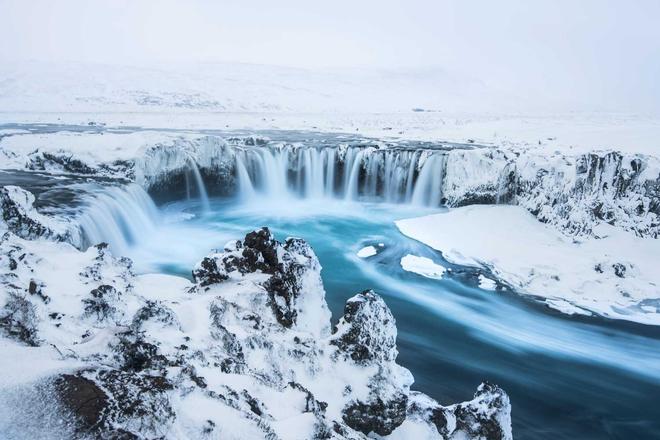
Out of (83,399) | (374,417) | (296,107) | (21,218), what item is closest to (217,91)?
(296,107)

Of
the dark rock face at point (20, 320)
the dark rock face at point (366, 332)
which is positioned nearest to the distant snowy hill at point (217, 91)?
the dark rock face at point (20, 320)

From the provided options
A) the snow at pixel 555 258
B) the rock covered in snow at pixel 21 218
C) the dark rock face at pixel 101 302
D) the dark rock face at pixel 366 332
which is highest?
the rock covered in snow at pixel 21 218

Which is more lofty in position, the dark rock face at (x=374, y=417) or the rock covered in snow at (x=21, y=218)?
the rock covered in snow at (x=21, y=218)

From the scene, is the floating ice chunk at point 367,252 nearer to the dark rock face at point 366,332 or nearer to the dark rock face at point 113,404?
the dark rock face at point 366,332

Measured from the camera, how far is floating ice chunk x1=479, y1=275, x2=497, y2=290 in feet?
37.4

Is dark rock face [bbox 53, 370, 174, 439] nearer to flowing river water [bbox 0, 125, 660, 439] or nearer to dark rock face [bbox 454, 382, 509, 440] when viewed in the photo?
dark rock face [bbox 454, 382, 509, 440]

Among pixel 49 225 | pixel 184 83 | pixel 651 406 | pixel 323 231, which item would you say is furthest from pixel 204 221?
pixel 184 83

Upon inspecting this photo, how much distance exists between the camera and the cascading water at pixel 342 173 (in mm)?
18938

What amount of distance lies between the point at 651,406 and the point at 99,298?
9058 millimetres

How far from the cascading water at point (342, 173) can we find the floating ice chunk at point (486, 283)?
7.01 m

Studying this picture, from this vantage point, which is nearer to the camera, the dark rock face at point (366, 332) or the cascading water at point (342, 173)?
the dark rock face at point (366, 332)

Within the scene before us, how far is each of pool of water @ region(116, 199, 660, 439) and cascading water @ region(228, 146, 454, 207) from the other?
483cm

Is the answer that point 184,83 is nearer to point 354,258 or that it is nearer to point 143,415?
point 354,258

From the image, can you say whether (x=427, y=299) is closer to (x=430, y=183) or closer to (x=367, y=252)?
(x=367, y=252)
